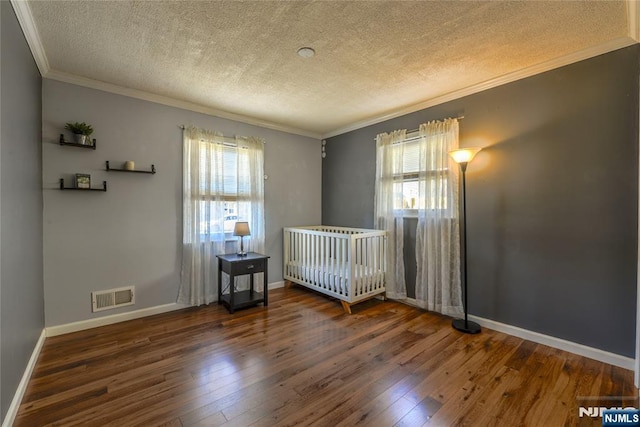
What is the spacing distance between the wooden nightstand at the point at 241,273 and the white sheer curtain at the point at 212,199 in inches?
6.0

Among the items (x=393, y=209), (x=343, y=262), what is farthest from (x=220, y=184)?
(x=393, y=209)

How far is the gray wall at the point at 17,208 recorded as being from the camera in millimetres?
1476

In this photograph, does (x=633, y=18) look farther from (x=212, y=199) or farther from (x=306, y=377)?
(x=212, y=199)

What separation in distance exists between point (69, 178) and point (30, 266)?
3.12 ft

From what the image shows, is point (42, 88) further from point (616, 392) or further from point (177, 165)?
point (616, 392)

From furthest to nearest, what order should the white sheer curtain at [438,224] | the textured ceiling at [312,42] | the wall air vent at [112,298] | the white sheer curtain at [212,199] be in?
the white sheer curtain at [212,199] < the white sheer curtain at [438,224] < the wall air vent at [112,298] < the textured ceiling at [312,42]

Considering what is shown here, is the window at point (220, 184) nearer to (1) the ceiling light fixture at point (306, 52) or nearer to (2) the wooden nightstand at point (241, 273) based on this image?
(2) the wooden nightstand at point (241, 273)

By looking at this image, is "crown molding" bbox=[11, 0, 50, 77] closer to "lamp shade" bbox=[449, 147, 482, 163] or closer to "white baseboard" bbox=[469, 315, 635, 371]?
"lamp shade" bbox=[449, 147, 482, 163]

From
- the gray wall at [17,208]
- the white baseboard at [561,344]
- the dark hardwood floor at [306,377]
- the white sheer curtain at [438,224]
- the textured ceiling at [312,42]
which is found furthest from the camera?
the white sheer curtain at [438,224]

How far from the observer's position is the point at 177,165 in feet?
10.5

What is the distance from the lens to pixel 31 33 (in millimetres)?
1916

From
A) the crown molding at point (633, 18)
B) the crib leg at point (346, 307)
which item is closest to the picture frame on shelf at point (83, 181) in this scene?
the crib leg at point (346, 307)

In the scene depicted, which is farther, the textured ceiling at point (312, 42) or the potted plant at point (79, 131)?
the potted plant at point (79, 131)

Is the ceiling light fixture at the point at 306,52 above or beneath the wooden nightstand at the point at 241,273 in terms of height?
above
